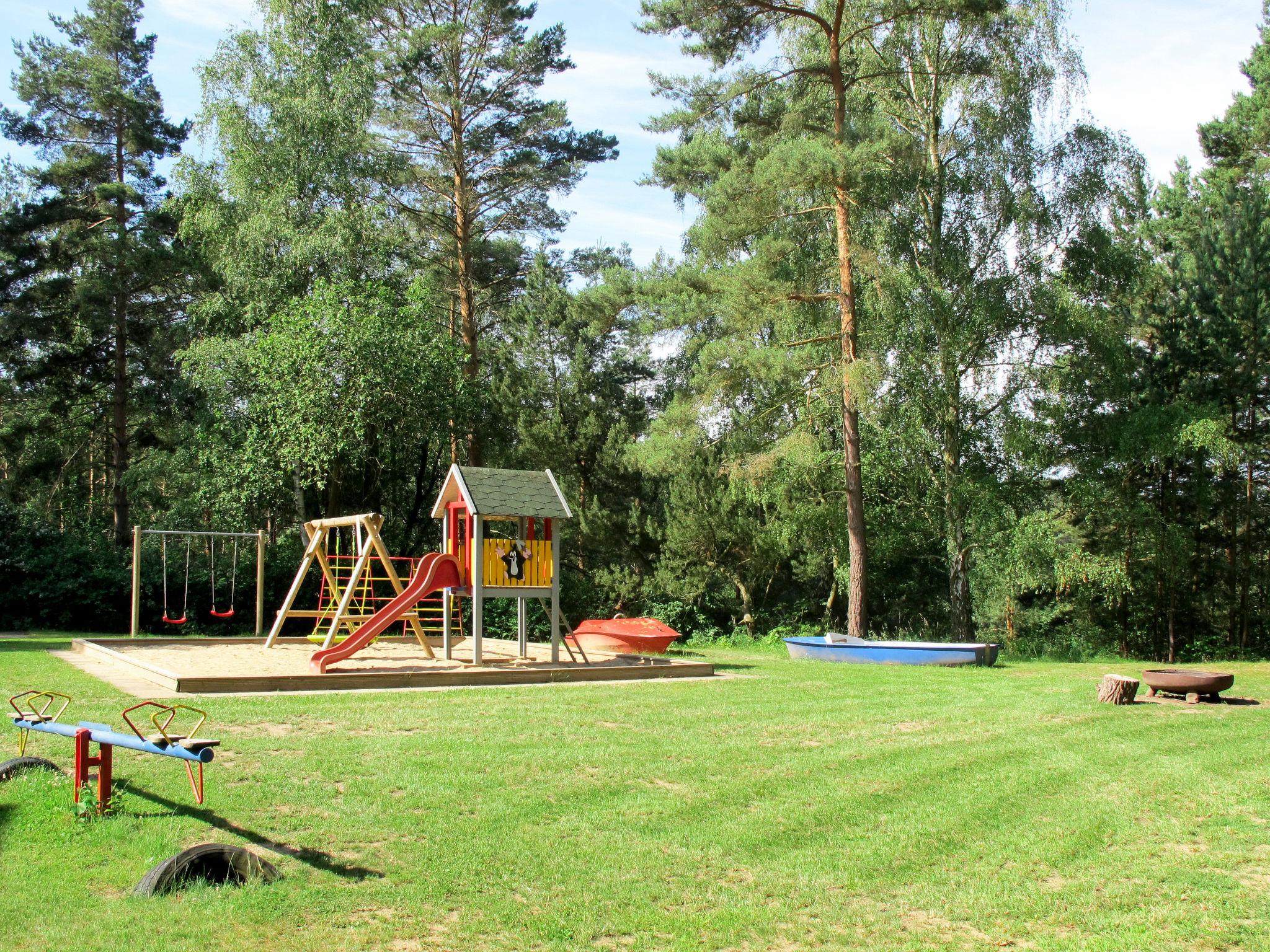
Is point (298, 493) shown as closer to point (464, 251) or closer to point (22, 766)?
point (464, 251)

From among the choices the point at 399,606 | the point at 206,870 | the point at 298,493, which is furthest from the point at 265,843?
the point at 298,493

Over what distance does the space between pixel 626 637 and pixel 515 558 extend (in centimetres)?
507

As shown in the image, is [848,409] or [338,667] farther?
[848,409]

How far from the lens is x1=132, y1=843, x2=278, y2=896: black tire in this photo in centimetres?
480

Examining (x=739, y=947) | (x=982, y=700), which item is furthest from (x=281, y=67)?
(x=739, y=947)

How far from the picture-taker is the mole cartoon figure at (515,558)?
557 inches

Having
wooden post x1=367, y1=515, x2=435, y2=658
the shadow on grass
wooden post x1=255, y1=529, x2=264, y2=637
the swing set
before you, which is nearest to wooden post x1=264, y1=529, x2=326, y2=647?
the swing set

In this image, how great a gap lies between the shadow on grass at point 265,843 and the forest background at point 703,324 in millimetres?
14924

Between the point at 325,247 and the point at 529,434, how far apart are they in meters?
7.01

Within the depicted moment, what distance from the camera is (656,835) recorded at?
621 centimetres

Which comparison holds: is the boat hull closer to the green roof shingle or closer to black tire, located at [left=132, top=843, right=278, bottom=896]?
the green roof shingle

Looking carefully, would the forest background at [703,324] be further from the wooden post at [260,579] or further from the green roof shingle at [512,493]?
the green roof shingle at [512,493]

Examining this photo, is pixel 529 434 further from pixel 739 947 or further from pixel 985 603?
pixel 739 947

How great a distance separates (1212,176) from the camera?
26.1 meters
